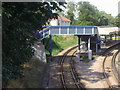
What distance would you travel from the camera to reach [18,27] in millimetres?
10469

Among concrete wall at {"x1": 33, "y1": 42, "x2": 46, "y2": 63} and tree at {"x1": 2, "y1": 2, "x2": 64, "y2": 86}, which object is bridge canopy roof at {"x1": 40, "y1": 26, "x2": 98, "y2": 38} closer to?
concrete wall at {"x1": 33, "y1": 42, "x2": 46, "y2": 63}

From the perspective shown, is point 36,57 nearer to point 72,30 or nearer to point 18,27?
point 72,30

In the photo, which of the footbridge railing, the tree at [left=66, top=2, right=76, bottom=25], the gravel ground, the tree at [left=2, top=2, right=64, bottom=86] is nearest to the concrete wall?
the gravel ground

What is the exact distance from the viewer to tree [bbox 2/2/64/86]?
1018 centimetres

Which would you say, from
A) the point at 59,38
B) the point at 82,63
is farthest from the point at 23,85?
the point at 59,38

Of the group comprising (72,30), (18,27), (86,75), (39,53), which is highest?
(72,30)

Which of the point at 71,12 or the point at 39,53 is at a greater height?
the point at 71,12

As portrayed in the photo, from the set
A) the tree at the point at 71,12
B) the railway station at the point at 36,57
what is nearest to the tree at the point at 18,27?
the railway station at the point at 36,57

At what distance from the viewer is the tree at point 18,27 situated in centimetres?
1018

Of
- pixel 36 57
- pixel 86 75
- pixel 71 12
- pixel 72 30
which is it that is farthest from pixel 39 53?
pixel 71 12

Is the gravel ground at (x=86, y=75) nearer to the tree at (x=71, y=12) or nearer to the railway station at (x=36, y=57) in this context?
the railway station at (x=36, y=57)

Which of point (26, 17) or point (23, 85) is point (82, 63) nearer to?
point (23, 85)

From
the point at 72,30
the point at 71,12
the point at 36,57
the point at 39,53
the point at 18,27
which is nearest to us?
the point at 18,27

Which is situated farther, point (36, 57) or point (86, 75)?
point (36, 57)
